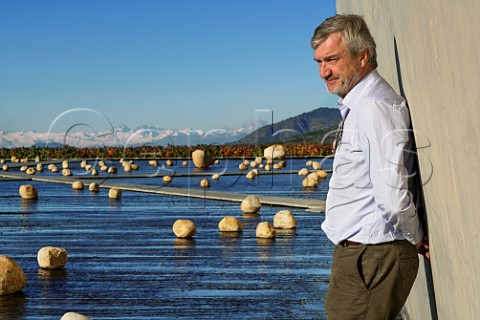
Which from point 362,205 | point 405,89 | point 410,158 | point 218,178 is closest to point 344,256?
point 362,205

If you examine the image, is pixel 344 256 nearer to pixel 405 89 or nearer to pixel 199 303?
pixel 405 89

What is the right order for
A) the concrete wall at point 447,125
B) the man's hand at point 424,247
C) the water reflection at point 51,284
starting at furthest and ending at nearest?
the water reflection at point 51,284
the man's hand at point 424,247
the concrete wall at point 447,125

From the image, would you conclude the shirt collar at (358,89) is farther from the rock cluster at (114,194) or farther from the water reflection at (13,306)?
the rock cluster at (114,194)

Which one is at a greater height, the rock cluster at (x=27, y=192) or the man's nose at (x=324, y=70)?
the man's nose at (x=324, y=70)

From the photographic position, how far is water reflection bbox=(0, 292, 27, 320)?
555cm

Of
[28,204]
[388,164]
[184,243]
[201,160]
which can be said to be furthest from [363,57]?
[201,160]

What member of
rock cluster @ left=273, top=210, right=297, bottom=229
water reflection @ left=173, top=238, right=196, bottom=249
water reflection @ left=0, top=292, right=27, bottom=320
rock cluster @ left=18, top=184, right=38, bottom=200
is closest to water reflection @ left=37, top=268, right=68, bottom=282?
water reflection @ left=0, top=292, right=27, bottom=320

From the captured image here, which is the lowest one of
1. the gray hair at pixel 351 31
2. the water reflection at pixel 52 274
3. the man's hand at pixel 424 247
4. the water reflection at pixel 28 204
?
the water reflection at pixel 52 274

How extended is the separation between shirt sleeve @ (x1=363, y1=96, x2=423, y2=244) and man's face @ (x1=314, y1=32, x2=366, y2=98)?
0.22 meters

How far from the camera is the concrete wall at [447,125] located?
2072 mm

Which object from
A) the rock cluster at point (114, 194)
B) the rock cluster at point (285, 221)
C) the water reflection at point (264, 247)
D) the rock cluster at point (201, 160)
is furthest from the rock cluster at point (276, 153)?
the water reflection at point (264, 247)

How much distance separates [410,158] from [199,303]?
10.2 ft

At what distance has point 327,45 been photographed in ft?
10.0

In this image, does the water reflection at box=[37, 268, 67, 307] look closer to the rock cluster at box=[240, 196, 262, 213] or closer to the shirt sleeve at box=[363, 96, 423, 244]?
the shirt sleeve at box=[363, 96, 423, 244]
